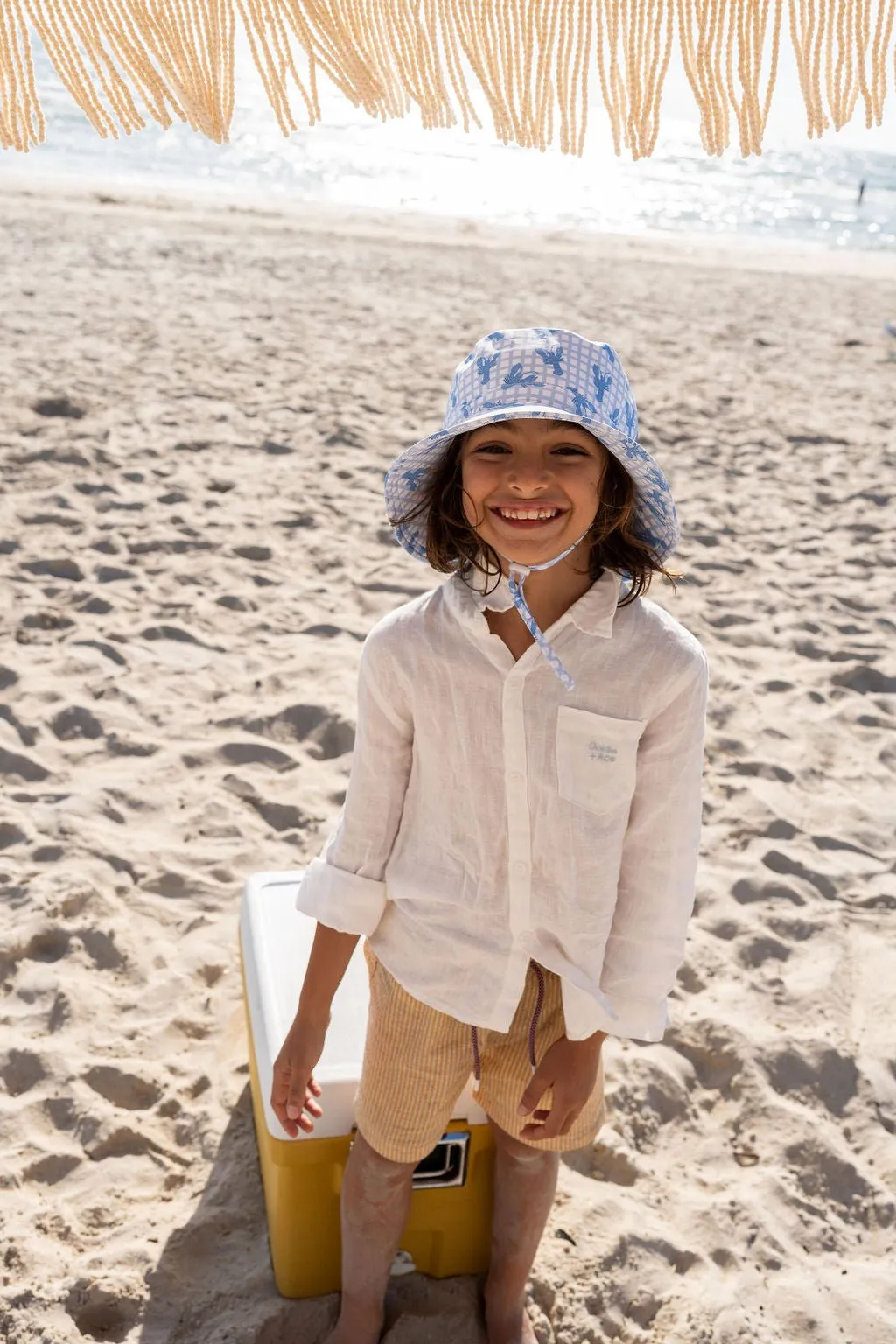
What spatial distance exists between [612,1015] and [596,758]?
328mm

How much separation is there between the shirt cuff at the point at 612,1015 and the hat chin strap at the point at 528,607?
15.6 inches

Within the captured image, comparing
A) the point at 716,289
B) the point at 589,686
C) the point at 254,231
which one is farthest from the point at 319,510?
the point at 254,231

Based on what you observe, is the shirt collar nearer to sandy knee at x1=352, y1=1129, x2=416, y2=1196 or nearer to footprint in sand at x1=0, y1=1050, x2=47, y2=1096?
sandy knee at x1=352, y1=1129, x2=416, y2=1196

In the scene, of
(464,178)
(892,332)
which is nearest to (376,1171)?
(892,332)

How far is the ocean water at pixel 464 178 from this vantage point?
19281mm

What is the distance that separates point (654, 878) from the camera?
4.66 ft

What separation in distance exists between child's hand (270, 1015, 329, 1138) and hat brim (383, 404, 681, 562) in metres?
0.67

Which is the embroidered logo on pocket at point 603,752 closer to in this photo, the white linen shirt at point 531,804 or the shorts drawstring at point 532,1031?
the white linen shirt at point 531,804

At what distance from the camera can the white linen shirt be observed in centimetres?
138

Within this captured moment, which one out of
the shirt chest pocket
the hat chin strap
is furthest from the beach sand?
the hat chin strap

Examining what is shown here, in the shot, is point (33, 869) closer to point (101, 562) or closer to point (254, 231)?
point (101, 562)

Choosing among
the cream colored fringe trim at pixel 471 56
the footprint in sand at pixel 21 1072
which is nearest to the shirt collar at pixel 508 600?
the cream colored fringe trim at pixel 471 56

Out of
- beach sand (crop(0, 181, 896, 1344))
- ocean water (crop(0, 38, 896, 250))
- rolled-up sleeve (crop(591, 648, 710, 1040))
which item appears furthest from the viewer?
ocean water (crop(0, 38, 896, 250))

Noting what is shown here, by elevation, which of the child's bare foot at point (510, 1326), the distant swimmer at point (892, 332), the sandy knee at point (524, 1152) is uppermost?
the sandy knee at point (524, 1152)
